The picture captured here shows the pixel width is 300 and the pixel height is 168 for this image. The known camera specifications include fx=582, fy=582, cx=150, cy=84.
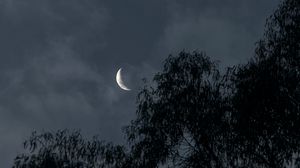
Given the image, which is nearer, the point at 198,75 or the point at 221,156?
the point at 221,156

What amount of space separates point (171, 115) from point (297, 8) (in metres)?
7.87

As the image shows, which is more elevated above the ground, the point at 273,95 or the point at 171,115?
the point at 171,115

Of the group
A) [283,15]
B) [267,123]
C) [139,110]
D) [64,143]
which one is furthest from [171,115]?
[64,143]

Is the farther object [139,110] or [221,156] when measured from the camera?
[139,110]

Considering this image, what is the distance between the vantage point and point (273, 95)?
78.9 ft

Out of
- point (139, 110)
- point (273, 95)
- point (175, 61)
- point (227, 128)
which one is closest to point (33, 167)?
point (139, 110)

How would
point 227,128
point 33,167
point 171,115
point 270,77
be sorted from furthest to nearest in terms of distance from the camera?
point 33,167
point 171,115
point 227,128
point 270,77

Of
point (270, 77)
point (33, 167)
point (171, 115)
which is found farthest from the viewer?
point (33, 167)

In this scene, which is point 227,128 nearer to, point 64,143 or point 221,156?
point 221,156

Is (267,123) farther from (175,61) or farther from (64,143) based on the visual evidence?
(64,143)

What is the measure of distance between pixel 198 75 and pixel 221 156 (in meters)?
4.80

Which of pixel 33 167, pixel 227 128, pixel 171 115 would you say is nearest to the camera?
pixel 227 128

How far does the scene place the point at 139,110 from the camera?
29031 mm

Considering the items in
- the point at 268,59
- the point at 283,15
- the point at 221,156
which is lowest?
the point at 221,156
